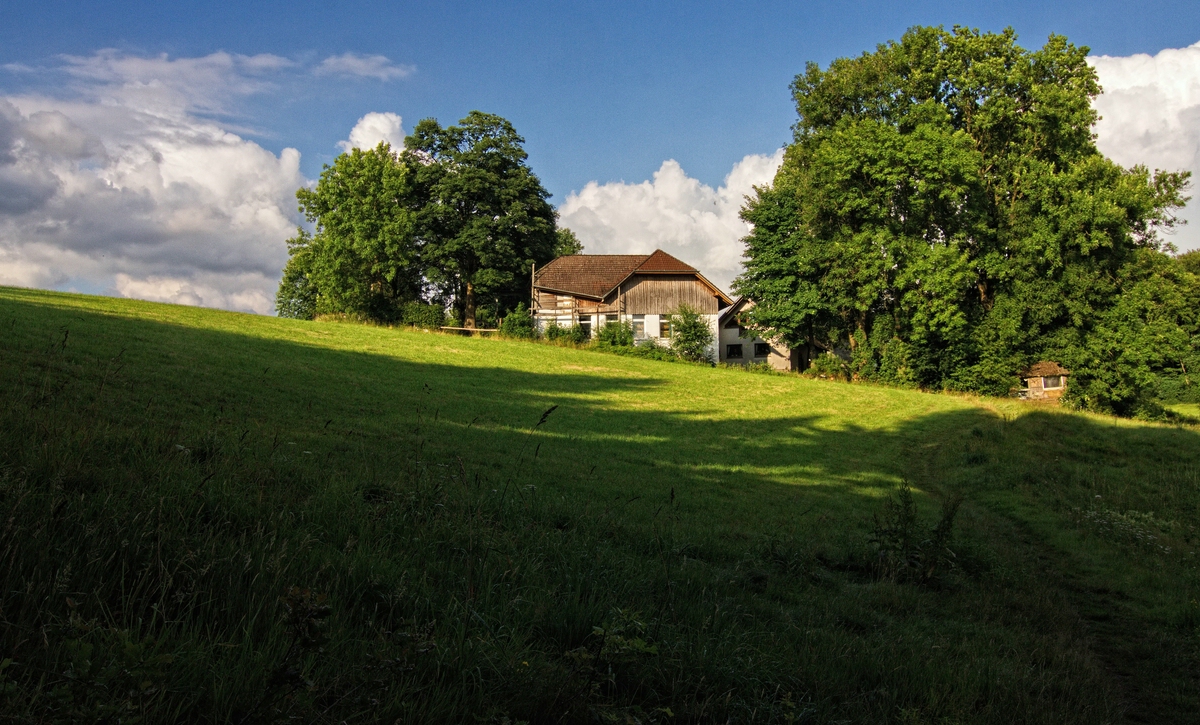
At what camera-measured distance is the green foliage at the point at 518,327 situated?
52.8 m

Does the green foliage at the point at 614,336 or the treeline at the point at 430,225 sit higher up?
the treeline at the point at 430,225

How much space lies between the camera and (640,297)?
2298 inches

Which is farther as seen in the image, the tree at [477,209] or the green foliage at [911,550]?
the tree at [477,209]

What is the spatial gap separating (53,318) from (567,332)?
36016 mm

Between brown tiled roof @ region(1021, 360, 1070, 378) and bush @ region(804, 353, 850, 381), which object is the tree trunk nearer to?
bush @ region(804, 353, 850, 381)

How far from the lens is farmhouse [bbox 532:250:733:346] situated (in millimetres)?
58156

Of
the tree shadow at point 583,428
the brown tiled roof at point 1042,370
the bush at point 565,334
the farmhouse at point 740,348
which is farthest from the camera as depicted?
the farmhouse at point 740,348

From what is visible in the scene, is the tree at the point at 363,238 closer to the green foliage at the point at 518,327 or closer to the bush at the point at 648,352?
the green foliage at the point at 518,327

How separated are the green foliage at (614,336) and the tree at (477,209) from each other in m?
11.6

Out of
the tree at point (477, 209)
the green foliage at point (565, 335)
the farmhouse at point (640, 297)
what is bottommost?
the green foliage at point (565, 335)

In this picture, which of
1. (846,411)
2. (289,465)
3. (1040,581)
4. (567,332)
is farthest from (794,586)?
(567,332)

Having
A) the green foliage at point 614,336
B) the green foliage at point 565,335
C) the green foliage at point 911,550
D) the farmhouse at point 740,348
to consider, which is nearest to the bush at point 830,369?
the green foliage at point 614,336

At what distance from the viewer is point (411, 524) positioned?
214 inches

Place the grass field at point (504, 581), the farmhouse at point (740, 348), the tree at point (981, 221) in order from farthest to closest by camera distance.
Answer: the farmhouse at point (740, 348) < the tree at point (981, 221) < the grass field at point (504, 581)
